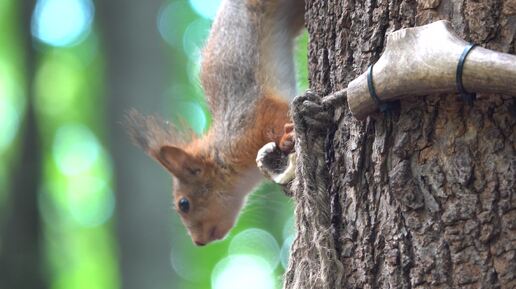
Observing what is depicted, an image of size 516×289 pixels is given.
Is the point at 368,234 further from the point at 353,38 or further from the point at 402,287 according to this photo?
the point at 353,38

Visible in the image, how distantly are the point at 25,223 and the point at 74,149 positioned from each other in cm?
401

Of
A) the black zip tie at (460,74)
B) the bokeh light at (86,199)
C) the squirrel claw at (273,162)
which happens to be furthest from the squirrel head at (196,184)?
the bokeh light at (86,199)

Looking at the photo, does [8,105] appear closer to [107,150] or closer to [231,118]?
[107,150]

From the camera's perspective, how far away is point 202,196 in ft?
12.5

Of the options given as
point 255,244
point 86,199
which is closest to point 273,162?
point 255,244

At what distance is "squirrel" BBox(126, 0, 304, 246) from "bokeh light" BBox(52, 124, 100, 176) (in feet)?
18.7

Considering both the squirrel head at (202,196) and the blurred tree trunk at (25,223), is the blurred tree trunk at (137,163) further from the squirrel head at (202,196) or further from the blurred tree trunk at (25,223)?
the squirrel head at (202,196)

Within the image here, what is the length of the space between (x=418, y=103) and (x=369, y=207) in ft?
0.65

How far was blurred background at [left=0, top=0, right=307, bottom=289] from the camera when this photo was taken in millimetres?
6223

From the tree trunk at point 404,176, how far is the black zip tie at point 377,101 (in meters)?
0.02

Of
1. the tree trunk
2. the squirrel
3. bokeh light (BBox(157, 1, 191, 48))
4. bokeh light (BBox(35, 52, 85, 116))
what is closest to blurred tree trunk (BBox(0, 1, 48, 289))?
bokeh light (BBox(35, 52, 85, 116))

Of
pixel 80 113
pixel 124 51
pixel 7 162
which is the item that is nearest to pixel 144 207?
pixel 124 51

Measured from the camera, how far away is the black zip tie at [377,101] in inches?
61.0

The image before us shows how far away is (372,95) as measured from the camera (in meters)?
1.56
